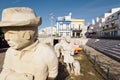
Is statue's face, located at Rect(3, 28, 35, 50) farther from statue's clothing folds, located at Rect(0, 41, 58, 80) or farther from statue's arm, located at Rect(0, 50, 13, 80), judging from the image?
statue's arm, located at Rect(0, 50, 13, 80)

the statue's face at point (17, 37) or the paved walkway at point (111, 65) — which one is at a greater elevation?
the statue's face at point (17, 37)

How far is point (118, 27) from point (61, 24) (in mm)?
18653

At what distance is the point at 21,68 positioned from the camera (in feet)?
6.27

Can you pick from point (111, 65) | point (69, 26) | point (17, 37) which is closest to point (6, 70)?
point (17, 37)

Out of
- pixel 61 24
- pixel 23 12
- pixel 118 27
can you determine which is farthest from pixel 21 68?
pixel 61 24

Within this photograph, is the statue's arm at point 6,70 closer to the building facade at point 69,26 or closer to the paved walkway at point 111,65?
the paved walkway at point 111,65

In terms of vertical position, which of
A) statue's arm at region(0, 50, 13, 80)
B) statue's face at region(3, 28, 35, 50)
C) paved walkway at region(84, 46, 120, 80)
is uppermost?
statue's face at region(3, 28, 35, 50)

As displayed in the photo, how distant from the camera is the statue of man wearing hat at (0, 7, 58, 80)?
5.71 feet

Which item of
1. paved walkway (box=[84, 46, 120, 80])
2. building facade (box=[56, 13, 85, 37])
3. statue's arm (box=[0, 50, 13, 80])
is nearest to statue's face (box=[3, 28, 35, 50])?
statue's arm (box=[0, 50, 13, 80])

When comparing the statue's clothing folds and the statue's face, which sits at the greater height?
the statue's face

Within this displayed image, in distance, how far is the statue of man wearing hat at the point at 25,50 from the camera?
68.5 inches

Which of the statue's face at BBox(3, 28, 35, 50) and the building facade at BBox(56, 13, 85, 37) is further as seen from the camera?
the building facade at BBox(56, 13, 85, 37)

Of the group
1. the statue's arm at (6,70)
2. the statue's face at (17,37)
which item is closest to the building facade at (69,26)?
the statue's arm at (6,70)

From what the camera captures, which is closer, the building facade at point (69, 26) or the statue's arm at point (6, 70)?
the statue's arm at point (6, 70)
